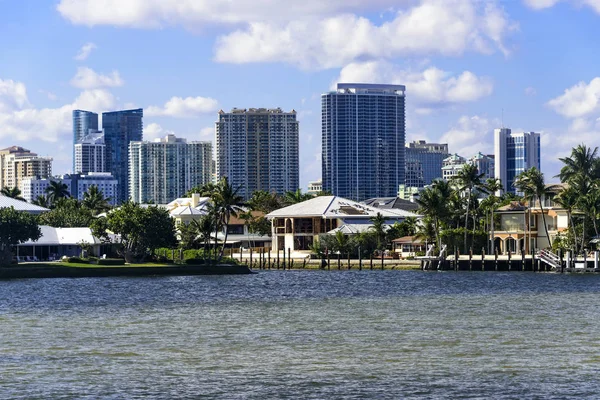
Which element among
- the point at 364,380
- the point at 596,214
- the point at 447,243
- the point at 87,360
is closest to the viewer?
the point at 364,380

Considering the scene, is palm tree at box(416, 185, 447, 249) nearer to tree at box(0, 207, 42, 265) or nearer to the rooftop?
the rooftop

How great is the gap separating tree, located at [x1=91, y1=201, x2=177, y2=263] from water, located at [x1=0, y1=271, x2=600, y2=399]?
3687 centimetres

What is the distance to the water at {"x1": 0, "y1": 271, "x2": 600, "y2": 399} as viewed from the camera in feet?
125

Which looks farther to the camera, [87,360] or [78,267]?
[78,267]

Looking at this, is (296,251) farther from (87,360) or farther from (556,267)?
(87,360)

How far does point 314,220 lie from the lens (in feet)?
554

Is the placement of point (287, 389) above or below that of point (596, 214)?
below

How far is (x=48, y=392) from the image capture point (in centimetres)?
3747

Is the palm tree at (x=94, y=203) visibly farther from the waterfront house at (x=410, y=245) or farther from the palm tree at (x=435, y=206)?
the palm tree at (x=435, y=206)

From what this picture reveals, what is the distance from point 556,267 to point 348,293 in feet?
142

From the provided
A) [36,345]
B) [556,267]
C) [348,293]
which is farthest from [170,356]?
[556,267]

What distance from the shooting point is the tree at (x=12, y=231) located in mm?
125125

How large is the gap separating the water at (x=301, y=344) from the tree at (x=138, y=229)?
36.9m

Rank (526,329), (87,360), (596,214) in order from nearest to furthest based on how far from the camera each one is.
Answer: (87,360) → (526,329) → (596,214)
